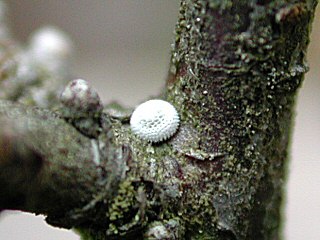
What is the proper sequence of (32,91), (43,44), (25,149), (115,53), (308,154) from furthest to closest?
(115,53), (308,154), (43,44), (32,91), (25,149)

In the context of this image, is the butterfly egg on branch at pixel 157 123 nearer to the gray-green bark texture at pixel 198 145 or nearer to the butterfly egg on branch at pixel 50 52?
the gray-green bark texture at pixel 198 145

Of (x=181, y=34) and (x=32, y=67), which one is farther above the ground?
(x=181, y=34)

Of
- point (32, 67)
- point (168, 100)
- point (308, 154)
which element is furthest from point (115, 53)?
point (168, 100)

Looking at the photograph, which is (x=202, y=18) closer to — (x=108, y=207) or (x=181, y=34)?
(x=181, y=34)

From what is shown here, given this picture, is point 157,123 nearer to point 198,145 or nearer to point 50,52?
point 198,145

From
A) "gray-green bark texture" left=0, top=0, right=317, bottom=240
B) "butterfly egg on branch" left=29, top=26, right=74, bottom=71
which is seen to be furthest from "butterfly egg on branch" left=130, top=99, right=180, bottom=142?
"butterfly egg on branch" left=29, top=26, right=74, bottom=71

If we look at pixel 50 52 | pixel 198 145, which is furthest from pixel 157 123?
pixel 50 52

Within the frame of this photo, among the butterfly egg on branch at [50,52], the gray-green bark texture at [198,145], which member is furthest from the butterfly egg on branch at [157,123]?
the butterfly egg on branch at [50,52]
